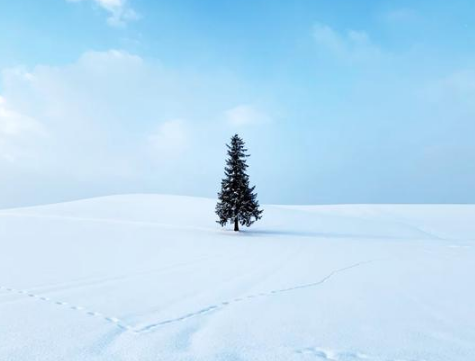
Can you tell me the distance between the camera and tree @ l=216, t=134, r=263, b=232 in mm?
24609

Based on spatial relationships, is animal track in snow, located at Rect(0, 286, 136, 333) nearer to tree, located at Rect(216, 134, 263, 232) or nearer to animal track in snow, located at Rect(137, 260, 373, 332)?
animal track in snow, located at Rect(137, 260, 373, 332)

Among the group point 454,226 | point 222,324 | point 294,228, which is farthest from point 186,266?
point 454,226

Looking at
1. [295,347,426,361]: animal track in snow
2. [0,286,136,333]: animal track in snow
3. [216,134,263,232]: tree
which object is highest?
[216,134,263,232]: tree

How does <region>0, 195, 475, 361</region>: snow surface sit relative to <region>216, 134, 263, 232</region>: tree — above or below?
below

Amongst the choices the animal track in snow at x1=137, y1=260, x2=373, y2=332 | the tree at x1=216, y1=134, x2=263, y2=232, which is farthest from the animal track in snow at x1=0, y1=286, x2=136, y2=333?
the tree at x1=216, y1=134, x2=263, y2=232

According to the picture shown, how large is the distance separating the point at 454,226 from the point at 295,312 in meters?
35.9

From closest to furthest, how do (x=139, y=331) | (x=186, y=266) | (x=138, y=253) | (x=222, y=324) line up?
(x=139, y=331), (x=222, y=324), (x=186, y=266), (x=138, y=253)

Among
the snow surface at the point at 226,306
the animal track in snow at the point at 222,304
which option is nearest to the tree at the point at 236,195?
the snow surface at the point at 226,306

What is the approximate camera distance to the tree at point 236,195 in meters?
24.6

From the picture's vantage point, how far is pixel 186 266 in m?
9.70

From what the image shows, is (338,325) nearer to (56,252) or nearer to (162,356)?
(162,356)

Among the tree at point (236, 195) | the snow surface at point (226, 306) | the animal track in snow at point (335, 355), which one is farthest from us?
the tree at point (236, 195)

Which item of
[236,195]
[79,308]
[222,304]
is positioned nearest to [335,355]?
[222,304]

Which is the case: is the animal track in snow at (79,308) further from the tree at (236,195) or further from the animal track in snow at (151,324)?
the tree at (236,195)
